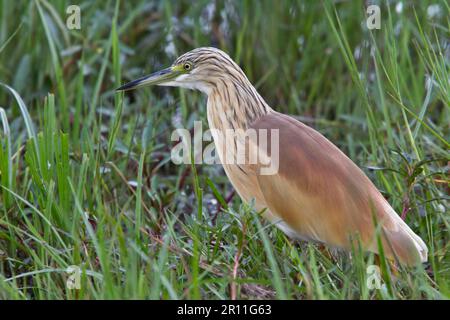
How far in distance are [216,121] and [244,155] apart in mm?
221

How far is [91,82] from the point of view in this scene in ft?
14.3

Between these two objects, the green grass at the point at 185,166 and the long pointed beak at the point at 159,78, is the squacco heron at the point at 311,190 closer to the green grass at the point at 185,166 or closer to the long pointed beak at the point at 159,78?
the green grass at the point at 185,166

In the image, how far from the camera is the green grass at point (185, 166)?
97.8 inches

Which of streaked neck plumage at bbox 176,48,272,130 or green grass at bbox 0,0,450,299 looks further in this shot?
streaked neck plumage at bbox 176,48,272,130

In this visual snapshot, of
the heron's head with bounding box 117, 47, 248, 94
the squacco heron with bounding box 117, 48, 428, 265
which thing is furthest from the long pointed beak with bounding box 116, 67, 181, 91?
the squacco heron with bounding box 117, 48, 428, 265

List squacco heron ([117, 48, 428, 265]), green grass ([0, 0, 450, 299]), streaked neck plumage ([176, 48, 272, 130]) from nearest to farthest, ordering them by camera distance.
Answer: green grass ([0, 0, 450, 299]) → squacco heron ([117, 48, 428, 265]) → streaked neck plumage ([176, 48, 272, 130])

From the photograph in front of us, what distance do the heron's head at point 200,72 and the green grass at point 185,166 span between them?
16 cm

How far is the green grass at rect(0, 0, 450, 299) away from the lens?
248 cm

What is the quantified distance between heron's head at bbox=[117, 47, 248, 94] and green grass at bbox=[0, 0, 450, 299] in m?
0.16

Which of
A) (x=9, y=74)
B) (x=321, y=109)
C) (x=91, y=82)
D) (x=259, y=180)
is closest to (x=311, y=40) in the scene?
(x=321, y=109)

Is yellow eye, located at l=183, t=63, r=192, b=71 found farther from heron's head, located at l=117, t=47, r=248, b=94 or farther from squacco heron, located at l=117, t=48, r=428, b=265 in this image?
squacco heron, located at l=117, t=48, r=428, b=265

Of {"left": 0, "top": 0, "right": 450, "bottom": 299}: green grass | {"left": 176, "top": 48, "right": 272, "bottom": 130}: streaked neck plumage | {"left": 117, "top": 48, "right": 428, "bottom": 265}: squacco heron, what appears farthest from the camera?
{"left": 176, "top": 48, "right": 272, "bottom": 130}: streaked neck plumage

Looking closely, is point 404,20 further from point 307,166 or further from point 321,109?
point 307,166
